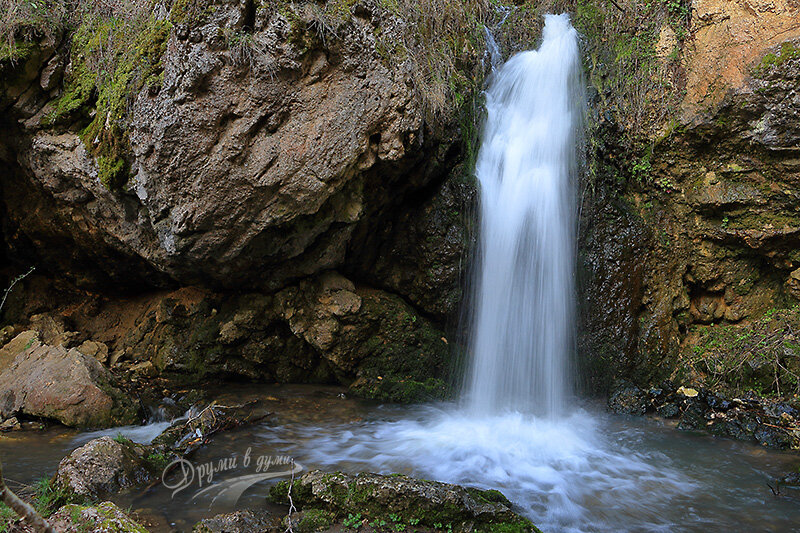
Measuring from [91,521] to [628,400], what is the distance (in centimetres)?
575

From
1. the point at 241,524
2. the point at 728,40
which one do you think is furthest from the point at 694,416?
the point at 241,524

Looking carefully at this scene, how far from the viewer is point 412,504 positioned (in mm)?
3229

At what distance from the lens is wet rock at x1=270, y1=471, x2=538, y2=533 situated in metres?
3.19

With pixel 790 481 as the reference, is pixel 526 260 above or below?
above

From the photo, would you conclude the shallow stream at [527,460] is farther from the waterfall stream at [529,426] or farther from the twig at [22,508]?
the twig at [22,508]

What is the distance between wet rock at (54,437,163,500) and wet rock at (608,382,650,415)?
204 inches

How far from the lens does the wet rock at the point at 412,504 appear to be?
126 inches

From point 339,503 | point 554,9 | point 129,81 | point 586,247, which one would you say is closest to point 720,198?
point 586,247

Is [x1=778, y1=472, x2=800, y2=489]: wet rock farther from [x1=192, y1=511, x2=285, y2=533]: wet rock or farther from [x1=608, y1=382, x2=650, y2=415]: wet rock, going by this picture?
[x1=192, y1=511, x2=285, y2=533]: wet rock

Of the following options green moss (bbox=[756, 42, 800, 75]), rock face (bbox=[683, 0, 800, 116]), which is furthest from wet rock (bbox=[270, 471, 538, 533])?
green moss (bbox=[756, 42, 800, 75])

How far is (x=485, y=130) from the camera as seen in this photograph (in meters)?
7.11

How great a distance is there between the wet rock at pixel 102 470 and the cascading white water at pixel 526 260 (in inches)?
153

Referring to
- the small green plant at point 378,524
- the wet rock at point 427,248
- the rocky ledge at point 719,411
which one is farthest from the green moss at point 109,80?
the rocky ledge at point 719,411

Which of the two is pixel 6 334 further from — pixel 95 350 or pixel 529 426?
pixel 529 426
